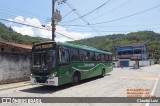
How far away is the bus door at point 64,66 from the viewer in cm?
1385

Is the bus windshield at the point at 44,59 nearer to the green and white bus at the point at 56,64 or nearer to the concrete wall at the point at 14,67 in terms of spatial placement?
the green and white bus at the point at 56,64

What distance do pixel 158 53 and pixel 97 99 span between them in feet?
390

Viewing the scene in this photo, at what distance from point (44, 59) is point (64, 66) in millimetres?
1407

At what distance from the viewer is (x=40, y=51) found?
14.2m

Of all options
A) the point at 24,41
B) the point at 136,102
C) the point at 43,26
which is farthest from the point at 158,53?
the point at 136,102

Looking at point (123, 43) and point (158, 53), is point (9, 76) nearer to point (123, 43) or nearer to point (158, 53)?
point (123, 43)

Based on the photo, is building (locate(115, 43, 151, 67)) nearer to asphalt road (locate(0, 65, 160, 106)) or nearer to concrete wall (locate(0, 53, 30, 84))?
concrete wall (locate(0, 53, 30, 84))

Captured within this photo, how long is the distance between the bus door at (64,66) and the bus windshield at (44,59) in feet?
1.92

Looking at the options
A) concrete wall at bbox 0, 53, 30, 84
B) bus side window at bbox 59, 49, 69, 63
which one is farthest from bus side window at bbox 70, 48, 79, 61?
concrete wall at bbox 0, 53, 30, 84

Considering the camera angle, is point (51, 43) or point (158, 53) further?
point (158, 53)

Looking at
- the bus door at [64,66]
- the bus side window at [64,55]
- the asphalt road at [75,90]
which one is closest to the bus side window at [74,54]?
the bus door at [64,66]

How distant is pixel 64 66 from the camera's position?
14289 mm

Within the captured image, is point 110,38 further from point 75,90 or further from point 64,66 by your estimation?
point 75,90

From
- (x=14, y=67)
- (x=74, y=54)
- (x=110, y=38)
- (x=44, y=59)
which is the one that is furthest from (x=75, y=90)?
(x=110, y=38)
